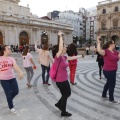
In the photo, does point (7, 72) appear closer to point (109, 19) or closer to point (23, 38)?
point (23, 38)

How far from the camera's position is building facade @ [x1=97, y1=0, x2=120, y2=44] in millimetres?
45250

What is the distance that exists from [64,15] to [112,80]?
69416 mm

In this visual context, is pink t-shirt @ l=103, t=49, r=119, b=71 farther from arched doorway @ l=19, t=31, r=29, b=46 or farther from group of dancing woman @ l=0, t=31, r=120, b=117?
arched doorway @ l=19, t=31, r=29, b=46

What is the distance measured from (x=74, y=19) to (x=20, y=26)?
4327 cm

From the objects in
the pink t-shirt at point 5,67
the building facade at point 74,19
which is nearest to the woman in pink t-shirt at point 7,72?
the pink t-shirt at point 5,67

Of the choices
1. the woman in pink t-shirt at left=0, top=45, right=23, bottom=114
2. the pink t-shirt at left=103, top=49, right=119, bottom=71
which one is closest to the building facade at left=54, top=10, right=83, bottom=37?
the pink t-shirt at left=103, top=49, right=119, bottom=71

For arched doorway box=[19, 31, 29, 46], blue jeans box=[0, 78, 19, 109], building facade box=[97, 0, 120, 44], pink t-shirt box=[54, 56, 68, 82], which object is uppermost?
building facade box=[97, 0, 120, 44]

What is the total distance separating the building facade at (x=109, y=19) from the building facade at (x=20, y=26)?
13.4m

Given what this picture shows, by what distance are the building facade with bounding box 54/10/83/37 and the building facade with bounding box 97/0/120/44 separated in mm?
23196

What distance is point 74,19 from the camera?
74938 millimetres

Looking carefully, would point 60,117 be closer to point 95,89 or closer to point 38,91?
point 38,91

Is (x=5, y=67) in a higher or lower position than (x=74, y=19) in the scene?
lower

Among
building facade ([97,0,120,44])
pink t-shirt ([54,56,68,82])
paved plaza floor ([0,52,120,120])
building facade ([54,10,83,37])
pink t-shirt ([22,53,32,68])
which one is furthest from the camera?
building facade ([54,10,83,37])

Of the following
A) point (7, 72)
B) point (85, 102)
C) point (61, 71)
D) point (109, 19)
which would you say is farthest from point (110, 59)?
point (109, 19)
